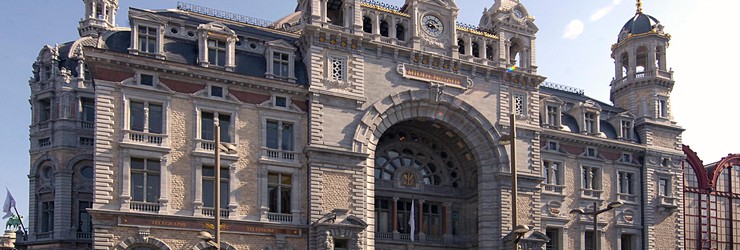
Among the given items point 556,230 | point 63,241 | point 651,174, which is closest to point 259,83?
point 63,241

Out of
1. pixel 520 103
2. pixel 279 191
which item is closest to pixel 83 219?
pixel 279 191

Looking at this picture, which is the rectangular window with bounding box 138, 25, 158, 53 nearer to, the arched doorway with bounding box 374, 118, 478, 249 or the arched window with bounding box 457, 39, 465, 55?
the arched doorway with bounding box 374, 118, 478, 249

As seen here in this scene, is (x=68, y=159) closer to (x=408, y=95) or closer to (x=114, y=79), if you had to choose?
(x=114, y=79)

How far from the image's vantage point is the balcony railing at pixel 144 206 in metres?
41.4

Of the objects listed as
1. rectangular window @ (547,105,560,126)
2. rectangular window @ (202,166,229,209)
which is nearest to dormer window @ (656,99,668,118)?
rectangular window @ (547,105,560,126)

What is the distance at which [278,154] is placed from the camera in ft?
152

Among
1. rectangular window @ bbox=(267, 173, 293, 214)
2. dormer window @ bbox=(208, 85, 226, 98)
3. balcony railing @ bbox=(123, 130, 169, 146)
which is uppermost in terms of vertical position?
A: dormer window @ bbox=(208, 85, 226, 98)

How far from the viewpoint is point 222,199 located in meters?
44.3

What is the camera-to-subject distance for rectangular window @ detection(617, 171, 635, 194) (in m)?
61.7

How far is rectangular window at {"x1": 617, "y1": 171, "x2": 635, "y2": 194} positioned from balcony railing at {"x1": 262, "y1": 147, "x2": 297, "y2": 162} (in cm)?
2781

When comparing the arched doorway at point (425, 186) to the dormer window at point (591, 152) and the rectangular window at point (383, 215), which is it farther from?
the dormer window at point (591, 152)

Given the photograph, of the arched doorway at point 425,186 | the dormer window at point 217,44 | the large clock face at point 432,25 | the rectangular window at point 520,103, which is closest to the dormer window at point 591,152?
the rectangular window at point 520,103

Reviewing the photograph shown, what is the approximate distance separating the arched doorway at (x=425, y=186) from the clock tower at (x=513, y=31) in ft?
23.1

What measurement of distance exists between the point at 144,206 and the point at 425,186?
20.2 m
